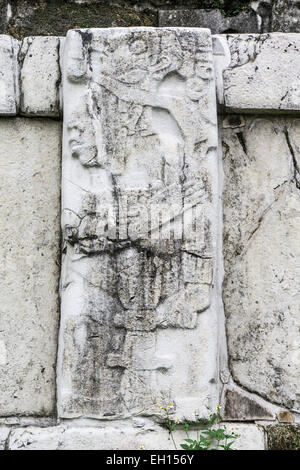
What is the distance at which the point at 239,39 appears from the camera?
3.87 meters

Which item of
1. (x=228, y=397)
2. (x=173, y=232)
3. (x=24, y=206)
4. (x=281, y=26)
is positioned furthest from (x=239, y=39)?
(x=228, y=397)

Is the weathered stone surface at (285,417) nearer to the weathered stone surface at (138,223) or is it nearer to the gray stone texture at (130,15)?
the weathered stone surface at (138,223)

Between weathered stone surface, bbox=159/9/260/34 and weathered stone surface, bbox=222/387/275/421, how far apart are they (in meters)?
1.91

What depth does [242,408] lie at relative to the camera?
12.1 feet

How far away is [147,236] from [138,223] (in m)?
0.07

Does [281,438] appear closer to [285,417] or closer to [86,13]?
[285,417]

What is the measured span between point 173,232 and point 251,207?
49 centimetres

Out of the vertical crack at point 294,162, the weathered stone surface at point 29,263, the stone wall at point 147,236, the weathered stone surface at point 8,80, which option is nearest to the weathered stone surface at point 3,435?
the stone wall at point 147,236

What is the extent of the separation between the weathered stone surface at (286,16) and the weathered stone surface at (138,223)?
637mm

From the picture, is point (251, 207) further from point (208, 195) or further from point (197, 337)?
point (197, 337)

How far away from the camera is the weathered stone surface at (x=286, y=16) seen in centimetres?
415

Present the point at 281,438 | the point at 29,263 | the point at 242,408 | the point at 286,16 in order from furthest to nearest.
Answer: the point at 286,16, the point at 29,263, the point at 242,408, the point at 281,438

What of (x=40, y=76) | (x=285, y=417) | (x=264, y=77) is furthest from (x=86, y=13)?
(x=285, y=417)

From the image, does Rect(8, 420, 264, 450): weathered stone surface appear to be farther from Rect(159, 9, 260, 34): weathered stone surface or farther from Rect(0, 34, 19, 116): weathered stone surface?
Rect(159, 9, 260, 34): weathered stone surface
